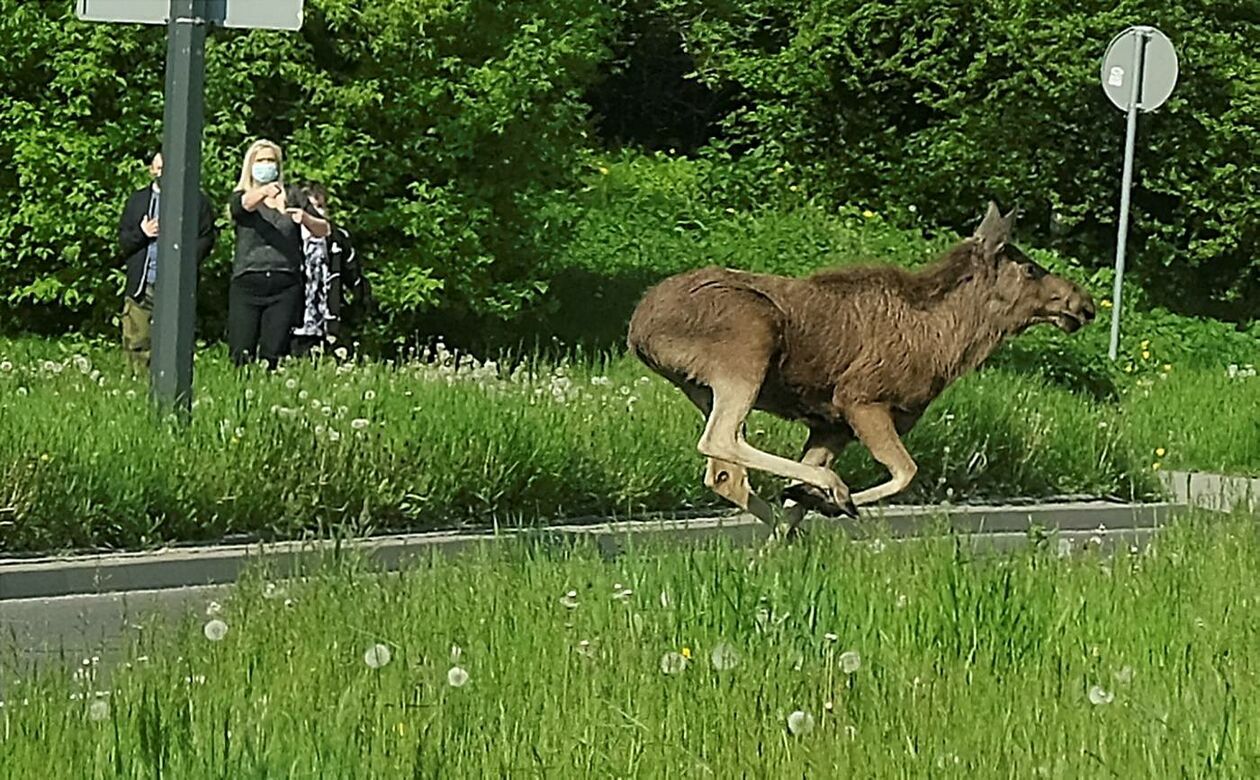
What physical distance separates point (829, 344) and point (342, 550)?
9.69ft

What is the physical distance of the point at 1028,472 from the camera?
44.9 ft

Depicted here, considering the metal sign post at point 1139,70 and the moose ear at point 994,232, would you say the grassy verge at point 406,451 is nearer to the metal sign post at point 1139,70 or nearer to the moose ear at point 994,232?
the moose ear at point 994,232

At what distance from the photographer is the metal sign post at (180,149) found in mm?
10938

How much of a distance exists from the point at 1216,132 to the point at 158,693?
21326mm

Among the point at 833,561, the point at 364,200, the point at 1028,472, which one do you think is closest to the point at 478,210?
the point at 364,200

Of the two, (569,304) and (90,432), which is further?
(569,304)

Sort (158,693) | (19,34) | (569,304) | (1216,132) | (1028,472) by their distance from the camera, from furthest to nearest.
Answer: (1216,132) < (569,304) < (19,34) < (1028,472) < (158,693)

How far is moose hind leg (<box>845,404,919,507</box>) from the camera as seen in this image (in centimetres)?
991

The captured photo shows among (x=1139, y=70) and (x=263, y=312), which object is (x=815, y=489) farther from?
(x=1139, y=70)

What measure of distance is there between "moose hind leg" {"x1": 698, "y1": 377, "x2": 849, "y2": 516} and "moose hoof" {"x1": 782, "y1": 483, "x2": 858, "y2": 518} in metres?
0.02

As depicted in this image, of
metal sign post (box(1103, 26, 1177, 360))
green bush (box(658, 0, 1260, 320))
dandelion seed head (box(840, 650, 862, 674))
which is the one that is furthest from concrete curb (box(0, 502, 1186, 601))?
green bush (box(658, 0, 1260, 320))

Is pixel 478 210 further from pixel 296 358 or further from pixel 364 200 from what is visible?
pixel 296 358

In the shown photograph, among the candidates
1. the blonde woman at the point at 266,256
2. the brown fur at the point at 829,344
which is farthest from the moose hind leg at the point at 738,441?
the blonde woman at the point at 266,256

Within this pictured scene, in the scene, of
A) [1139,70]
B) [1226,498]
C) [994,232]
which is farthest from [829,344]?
[1139,70]
